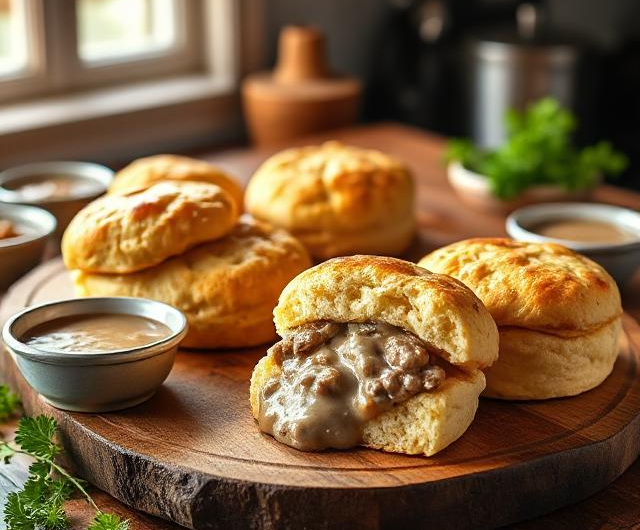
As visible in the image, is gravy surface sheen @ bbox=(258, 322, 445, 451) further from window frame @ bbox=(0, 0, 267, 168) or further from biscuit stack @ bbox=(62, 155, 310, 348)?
window frame @ bbox=(0, 0, 267, 168)

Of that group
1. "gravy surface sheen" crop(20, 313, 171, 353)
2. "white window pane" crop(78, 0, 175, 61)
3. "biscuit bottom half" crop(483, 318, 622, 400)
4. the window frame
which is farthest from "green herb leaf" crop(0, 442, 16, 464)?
"white window pane" crop(78, 0, 175, 61)

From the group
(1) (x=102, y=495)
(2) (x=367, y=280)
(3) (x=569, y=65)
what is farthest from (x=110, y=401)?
(3) (x=569, y=65)

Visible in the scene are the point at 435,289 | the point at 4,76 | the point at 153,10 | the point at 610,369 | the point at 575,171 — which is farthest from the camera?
the point at 153,10

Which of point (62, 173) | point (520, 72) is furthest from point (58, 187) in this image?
point (520, 72)

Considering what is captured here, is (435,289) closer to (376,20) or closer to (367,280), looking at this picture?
(367,280)

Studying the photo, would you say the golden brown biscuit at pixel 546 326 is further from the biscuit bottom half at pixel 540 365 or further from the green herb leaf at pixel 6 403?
the green herb leaf at pixel 6 403
